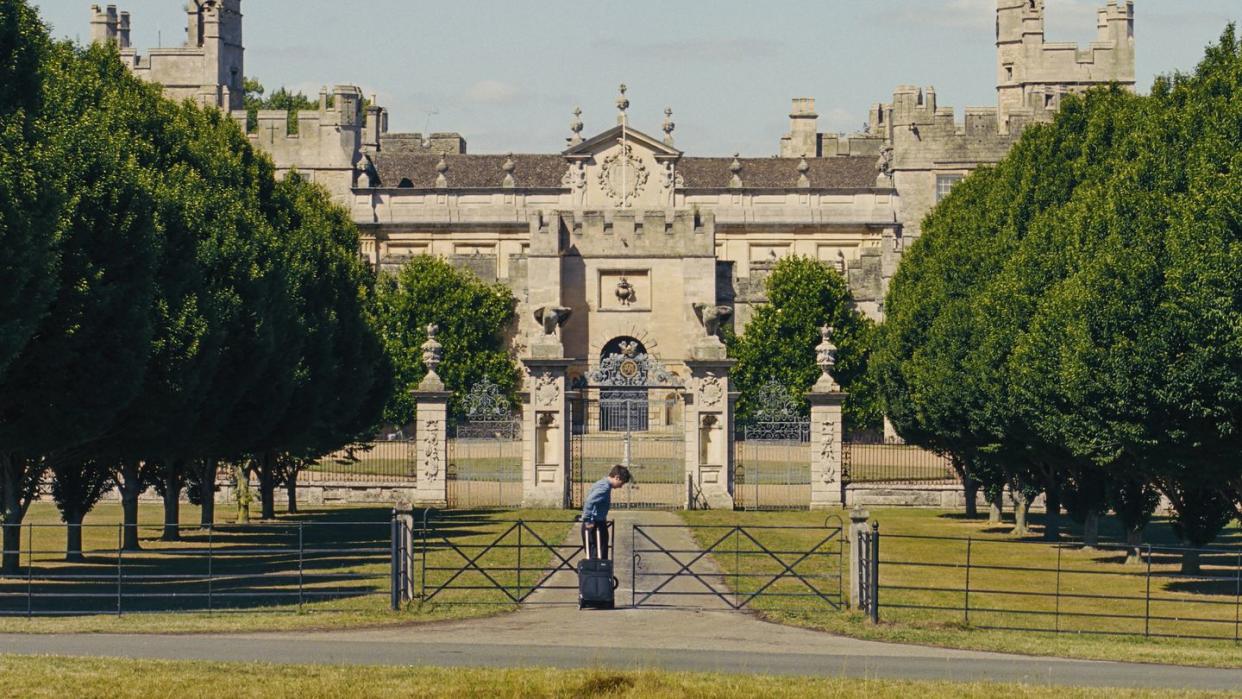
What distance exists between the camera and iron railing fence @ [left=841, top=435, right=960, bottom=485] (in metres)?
67.8

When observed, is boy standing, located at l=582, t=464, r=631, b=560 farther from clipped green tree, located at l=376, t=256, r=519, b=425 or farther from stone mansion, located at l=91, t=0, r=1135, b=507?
clipped green tree, located at l=376, t=256, r=519, b=425

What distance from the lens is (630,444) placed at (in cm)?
6462

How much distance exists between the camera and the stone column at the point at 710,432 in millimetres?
56719

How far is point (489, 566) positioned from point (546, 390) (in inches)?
716

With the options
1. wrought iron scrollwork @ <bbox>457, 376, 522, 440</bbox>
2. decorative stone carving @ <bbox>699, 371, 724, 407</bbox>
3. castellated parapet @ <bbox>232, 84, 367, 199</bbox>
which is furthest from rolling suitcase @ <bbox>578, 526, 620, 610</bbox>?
castellated parapet @ <bbox>232, 84, 367, 199</bbox>

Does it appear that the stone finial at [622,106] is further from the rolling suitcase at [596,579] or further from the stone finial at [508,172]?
the rolling suitcase at [596,579]

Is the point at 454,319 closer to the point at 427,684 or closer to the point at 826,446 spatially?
the point at 826,446

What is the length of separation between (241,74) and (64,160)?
99063mm

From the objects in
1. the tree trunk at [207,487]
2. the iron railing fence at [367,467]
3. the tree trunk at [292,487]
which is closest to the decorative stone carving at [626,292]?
the iron railing fence at [367,467]

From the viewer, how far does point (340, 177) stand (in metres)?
114

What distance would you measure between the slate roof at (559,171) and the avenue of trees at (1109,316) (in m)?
59.1

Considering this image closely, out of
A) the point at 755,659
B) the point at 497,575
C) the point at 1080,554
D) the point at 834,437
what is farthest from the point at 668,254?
the point at 755,659

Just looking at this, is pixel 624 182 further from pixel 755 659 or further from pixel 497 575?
pixel 755 659

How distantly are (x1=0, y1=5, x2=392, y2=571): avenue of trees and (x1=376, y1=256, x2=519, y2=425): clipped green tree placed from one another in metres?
35.2
